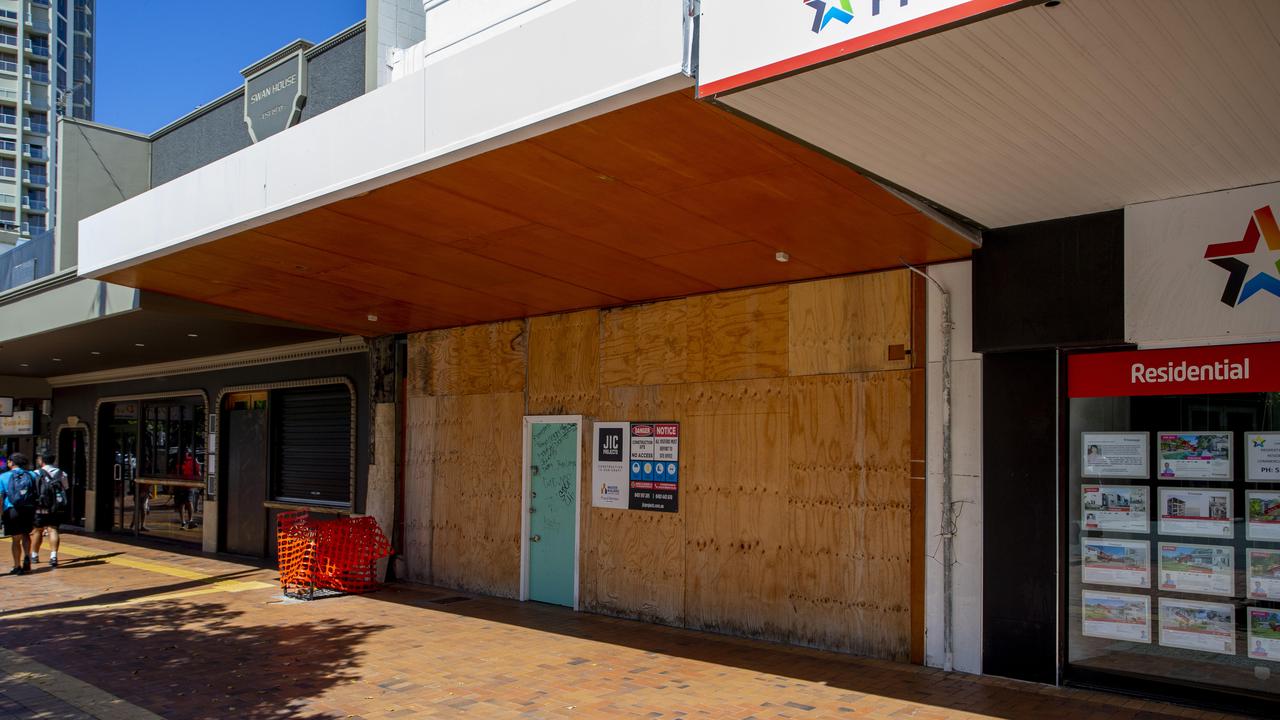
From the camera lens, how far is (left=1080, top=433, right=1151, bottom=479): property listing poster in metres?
6.47

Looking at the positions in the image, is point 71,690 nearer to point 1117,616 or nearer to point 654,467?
point 654,467

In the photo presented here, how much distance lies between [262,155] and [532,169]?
9.62ft

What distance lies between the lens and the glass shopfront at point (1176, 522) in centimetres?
595

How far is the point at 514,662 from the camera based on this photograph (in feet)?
25.6

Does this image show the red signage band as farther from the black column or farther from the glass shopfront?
the black column

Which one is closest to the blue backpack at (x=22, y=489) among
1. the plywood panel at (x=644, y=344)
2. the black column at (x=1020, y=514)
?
the plywood panel at (x=644, y=344)

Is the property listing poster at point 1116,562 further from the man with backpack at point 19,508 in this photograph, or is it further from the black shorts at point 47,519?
the black shorts at point 47,519

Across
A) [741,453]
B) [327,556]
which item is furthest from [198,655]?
[741,453]

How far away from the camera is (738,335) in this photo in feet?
28.9

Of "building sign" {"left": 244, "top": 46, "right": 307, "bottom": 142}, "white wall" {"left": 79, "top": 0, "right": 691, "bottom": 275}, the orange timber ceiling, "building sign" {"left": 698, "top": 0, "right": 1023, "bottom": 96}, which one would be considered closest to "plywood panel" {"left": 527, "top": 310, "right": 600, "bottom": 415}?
the orange timber ceiling

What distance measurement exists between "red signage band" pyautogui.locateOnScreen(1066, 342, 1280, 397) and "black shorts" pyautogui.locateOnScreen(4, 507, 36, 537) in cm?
1404

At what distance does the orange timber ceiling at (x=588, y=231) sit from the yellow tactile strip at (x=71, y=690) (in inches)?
150

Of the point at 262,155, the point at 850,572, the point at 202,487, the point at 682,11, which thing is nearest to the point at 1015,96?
the point at 682,11

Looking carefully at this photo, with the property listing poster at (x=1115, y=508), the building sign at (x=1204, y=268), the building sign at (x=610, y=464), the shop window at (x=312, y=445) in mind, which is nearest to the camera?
the building sign at (x=1204, y=268)
